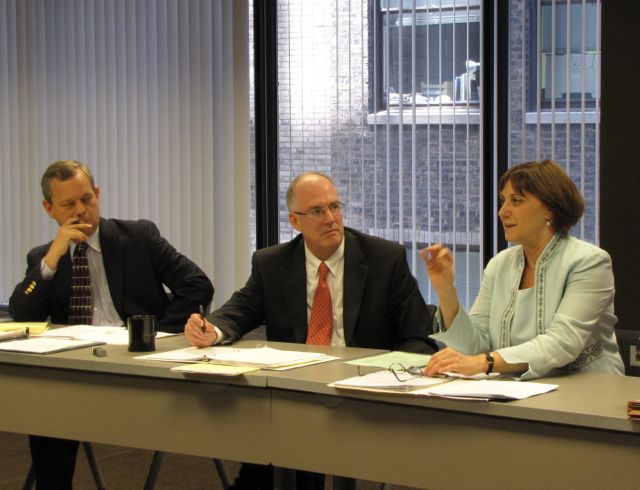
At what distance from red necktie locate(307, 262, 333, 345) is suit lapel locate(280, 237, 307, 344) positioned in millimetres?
28

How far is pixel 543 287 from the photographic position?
2.84 metres

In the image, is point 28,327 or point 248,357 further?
point 28,327

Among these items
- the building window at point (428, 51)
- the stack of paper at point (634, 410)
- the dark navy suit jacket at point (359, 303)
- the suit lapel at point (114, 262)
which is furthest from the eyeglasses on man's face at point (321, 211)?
the building window at point (428, 51)

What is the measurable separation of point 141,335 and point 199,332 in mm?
189

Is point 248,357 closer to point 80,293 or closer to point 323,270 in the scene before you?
point 323,270

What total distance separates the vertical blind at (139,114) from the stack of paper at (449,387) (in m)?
3.06

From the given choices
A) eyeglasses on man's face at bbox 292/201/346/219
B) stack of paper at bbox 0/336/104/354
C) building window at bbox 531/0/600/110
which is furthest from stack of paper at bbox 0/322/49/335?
building window at bbox 531/0/600/110

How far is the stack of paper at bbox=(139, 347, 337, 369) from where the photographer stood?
2818 mm

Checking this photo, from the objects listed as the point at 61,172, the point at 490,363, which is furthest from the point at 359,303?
the point at 61,172

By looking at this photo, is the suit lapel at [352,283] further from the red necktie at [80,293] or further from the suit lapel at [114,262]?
the red necktie at [80,293]

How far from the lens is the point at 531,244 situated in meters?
2.92

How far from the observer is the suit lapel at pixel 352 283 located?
3.38m

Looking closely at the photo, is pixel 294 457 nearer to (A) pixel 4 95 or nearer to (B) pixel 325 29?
(B) pixel 325 29

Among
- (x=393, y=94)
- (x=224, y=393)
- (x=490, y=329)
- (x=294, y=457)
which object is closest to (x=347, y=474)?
(x=294, y=457)
